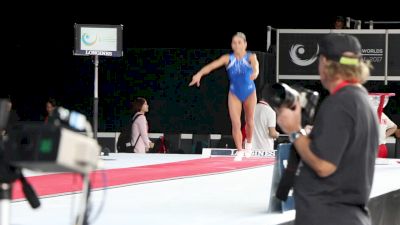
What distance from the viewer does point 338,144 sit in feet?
9.50

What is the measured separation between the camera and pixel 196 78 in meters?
8.91

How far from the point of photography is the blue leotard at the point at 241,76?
28.8 ft

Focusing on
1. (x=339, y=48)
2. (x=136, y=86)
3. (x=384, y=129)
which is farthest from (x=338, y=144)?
(x=136, y=86)

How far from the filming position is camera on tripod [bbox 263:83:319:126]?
2.99 m

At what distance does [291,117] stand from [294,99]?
0.21 ft

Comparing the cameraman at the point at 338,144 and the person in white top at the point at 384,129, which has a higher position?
the cameraman at the point at 338,144

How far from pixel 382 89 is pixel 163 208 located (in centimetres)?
929

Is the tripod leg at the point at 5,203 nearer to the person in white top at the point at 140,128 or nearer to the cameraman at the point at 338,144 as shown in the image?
the cameraman at the point at 338,144

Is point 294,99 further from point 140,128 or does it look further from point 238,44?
point 140,128

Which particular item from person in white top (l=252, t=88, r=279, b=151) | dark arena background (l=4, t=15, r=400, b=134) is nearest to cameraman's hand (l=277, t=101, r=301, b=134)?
person in white top (l=252, t=88, r=279, b=151)

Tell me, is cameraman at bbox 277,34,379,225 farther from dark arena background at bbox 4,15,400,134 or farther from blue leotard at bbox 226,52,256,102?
dark arena background at bbox 4,15,400,134

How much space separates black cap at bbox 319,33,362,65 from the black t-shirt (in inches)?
4.1

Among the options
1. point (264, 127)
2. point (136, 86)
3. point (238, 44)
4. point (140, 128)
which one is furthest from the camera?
point (136, 86)

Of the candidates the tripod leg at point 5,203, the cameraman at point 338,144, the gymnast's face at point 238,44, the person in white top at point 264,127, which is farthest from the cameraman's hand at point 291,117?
the person in white top at point 264,127
